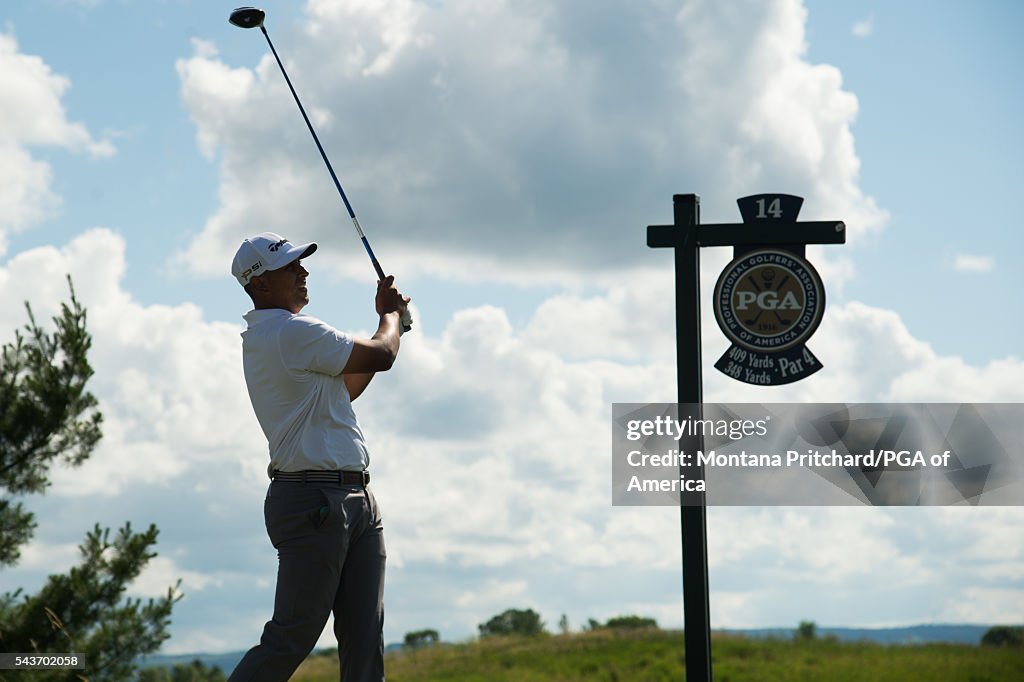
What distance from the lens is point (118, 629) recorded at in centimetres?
1281

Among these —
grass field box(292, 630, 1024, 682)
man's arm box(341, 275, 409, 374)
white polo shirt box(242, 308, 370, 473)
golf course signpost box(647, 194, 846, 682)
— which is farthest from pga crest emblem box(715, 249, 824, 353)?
grass field box(292, 630, 1024, 682)

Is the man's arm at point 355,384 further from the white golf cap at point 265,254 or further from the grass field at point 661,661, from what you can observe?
the grass field at point 661,661

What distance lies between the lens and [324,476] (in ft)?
13.3

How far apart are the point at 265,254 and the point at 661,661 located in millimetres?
16480

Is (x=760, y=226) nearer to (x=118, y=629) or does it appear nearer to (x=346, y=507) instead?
(x=346, y=507)

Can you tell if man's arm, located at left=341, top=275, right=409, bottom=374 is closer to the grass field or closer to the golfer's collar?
the golfer's collar

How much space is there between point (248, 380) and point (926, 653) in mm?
15871

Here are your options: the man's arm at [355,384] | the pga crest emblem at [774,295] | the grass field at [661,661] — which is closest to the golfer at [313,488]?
the man's arm at [355,384]

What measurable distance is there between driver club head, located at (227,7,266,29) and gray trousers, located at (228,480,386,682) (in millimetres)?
2772

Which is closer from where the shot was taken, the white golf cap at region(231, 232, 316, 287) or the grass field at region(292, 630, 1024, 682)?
the white golf cap at region(231, 232, 316, 287)

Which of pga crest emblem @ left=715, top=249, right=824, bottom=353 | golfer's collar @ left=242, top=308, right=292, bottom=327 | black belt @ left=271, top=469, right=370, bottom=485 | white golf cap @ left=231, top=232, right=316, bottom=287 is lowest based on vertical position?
black belt @ left=271, top=469, right=370, bottom=485

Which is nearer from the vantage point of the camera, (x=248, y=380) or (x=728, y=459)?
(x=248, y=380)

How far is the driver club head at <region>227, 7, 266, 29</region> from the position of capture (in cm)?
579

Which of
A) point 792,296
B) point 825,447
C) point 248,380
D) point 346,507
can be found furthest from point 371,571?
point 825,447
